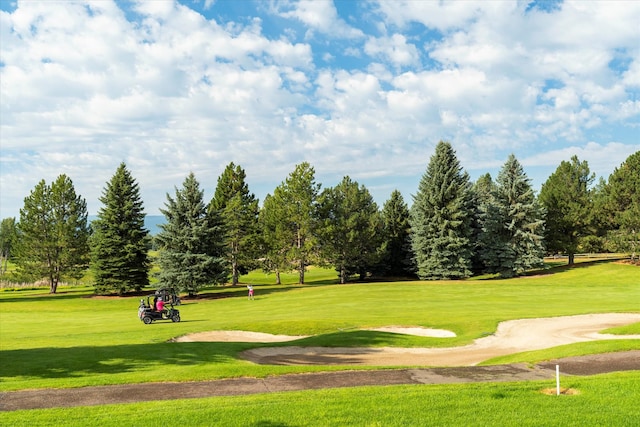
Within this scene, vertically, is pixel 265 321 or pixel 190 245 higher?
pixel 190 245

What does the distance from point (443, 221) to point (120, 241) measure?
119 ft

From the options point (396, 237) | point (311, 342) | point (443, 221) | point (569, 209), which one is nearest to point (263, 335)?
point (311, 342)

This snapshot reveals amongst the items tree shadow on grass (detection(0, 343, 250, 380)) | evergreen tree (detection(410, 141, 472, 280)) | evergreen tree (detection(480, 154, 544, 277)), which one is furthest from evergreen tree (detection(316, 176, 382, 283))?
tree shadow on grass (detection(0, 343, 250, 380))

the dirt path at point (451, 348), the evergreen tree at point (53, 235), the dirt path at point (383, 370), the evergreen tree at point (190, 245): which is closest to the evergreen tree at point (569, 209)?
the dirt path at point (451, 348)

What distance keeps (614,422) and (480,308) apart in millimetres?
23828

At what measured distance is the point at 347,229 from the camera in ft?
192

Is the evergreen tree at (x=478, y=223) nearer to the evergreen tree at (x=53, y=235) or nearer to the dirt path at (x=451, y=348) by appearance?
the dirt path at (x=451, y=348)

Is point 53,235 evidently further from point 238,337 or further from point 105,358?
point 105,358

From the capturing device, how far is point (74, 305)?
42.7 m

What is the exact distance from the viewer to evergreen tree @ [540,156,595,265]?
195 feet

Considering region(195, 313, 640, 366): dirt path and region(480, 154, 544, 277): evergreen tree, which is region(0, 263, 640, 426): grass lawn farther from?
region(480, 154, 544, 277): evergreen tree

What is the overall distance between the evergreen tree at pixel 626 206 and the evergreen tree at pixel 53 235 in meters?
64.6

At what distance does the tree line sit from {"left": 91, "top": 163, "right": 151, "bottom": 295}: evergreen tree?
0.12m

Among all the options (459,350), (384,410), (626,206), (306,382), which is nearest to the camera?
(384,410)
